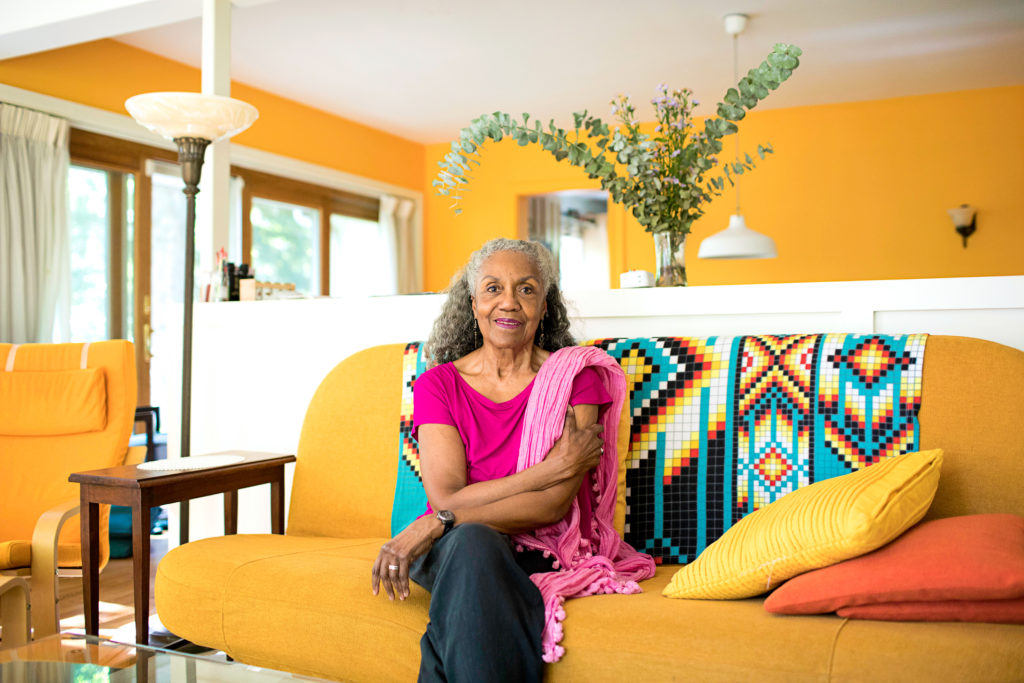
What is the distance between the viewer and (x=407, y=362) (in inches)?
98.4

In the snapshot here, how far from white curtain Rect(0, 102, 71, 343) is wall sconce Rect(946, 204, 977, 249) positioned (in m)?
5.35

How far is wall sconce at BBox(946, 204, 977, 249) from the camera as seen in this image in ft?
19.4

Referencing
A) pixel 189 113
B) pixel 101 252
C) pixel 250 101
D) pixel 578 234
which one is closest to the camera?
pixel 189 113

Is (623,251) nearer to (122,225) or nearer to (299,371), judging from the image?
(122,225)

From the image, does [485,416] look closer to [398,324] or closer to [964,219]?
[398,324]

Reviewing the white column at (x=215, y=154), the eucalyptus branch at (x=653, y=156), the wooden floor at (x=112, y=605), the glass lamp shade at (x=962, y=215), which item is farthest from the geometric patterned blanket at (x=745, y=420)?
the glass lamp shade at (x=962, y=215)

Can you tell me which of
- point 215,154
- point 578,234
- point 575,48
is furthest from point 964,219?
point 215,154

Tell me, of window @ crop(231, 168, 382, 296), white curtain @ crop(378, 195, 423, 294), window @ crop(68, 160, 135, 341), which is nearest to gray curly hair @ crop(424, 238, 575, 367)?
window @ crop(68, 160, 135, 341)

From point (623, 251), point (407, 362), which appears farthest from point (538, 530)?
point (623, 251)

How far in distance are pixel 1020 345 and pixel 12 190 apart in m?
4.35

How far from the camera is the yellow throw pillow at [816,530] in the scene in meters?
1.52

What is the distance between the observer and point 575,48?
16.6 ft

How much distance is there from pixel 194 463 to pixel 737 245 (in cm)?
315

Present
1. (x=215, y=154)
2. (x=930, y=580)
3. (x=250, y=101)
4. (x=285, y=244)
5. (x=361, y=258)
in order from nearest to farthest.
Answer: (x=930, y=580) → (x=215, y=154) → (x=250, y=101) → (x=285, y=244) → (x=361, y=258)
